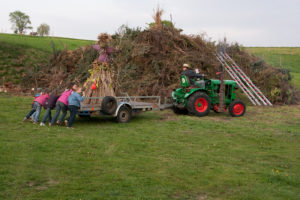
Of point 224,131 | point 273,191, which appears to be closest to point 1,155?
point 273,191

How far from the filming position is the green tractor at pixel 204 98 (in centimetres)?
1259

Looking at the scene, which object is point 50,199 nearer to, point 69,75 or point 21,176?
point 21,176

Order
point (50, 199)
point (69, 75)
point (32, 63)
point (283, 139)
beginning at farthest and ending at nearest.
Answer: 1. point (32, 63)
2. point (69, 75)
3. point (283, 139)
4. point (50, 199)

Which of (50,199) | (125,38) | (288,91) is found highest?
(125,38)

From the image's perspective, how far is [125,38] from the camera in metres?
19.8

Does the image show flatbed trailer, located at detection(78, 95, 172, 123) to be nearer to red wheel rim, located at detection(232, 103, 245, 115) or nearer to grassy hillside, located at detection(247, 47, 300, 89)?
red wheel rim, located at detection(232, 103, 245, 115)

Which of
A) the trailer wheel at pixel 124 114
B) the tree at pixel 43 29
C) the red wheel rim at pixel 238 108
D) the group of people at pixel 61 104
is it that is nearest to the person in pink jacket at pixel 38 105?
the group of people at pixel 61 104

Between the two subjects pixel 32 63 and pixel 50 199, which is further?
pixel 32 63

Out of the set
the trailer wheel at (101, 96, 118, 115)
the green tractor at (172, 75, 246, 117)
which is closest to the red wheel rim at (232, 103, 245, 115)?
the green tractor at (172, 75, 246, 117)

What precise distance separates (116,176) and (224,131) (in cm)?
528

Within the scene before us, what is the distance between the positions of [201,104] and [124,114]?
3.36 metres

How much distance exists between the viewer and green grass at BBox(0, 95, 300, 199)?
5.14 meters

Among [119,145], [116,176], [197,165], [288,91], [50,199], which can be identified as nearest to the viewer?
[50,199]

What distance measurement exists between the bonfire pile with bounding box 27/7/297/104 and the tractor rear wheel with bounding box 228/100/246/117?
183 inches
